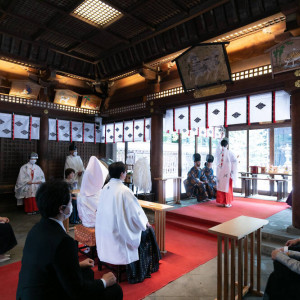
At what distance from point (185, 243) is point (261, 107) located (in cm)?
391

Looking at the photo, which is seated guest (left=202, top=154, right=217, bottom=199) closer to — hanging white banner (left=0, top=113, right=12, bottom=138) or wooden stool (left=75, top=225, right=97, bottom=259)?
wooden stool (left=75, top=225, right=97, bottom=259)

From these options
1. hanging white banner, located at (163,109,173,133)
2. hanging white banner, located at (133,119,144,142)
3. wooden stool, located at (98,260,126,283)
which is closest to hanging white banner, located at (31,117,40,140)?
hanging white banner, located at (133,119,144,142)

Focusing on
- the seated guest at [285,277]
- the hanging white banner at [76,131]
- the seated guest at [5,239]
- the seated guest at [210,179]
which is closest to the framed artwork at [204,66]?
the seated guest at [210,179]

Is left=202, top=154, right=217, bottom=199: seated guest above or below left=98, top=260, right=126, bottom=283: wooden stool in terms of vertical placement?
above

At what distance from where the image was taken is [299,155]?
15.8 feet

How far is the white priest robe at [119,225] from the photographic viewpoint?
3281mm

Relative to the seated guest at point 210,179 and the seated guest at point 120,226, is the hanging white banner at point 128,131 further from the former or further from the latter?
the seated guest at point 120,226

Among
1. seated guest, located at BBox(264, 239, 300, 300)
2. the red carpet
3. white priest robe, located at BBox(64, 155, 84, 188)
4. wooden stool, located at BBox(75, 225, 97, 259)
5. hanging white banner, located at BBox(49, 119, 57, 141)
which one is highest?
hanging white banner, located at BBox(49, 119, 57, 141)

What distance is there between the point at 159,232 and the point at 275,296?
8.44ft

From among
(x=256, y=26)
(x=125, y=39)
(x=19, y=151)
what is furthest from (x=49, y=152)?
(x=256, y=26)

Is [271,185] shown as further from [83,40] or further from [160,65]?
[83,40]

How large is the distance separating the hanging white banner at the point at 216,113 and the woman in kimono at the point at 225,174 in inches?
45.8

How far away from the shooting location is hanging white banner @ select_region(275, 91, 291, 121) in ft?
18.2

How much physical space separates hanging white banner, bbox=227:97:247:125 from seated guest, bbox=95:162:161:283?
13.5 ft
